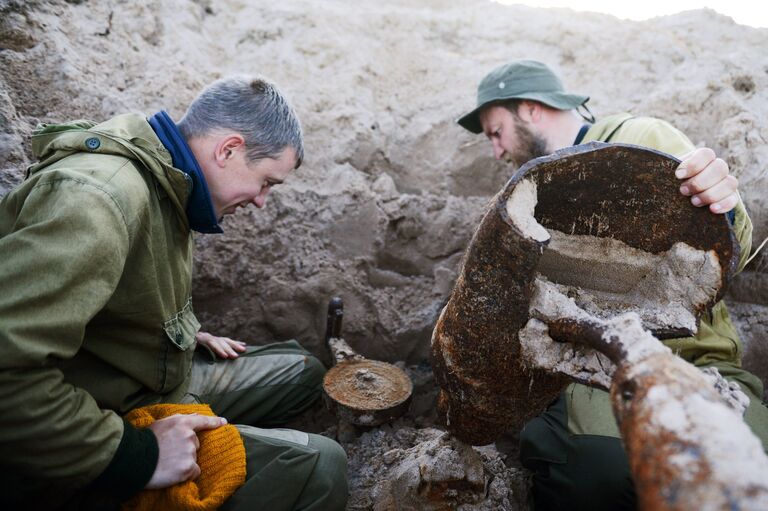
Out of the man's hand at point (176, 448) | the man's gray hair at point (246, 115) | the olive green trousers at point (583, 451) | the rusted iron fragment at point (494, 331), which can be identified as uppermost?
the man's gray hair at point (246, 115)

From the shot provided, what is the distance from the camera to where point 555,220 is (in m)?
1.41

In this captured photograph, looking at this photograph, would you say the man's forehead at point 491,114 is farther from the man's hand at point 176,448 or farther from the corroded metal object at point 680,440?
the man's hand at point 176,448

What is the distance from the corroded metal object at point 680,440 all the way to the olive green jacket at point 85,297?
1276mm

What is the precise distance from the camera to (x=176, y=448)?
1.49 m

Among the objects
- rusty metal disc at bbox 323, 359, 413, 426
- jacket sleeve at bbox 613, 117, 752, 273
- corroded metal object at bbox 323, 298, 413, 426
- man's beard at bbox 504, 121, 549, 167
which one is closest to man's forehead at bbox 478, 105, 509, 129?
man's beard at bbox 504, 121, 549, 167

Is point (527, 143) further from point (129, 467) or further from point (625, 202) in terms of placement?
point (129, 467)

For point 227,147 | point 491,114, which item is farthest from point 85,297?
point 491,114

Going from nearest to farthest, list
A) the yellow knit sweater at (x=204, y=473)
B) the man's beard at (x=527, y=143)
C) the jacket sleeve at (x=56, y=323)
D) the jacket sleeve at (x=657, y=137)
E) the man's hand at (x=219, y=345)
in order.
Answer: the jacket sleeve at (x=56, y=323)
the yellow knit sweater at (x=204, y=473)
the jacket sleeve at (x=657, y=137)
the man's hand at (x=219, y=345)
the man's beard at (x=527, y=143)

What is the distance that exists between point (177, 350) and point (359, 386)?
0.88 meters

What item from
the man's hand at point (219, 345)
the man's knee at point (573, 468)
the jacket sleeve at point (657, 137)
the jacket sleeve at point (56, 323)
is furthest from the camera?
the man's hand at point (219, 345)

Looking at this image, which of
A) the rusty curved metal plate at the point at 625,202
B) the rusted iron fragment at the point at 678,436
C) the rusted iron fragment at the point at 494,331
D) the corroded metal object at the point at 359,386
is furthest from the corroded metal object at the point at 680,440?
the corroded metal object at the point at 359,386

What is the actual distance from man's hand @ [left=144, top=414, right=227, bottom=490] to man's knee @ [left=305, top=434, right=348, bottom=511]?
0.43m

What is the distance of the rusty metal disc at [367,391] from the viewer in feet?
7.05

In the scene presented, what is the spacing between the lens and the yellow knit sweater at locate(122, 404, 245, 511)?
4.74 feet
